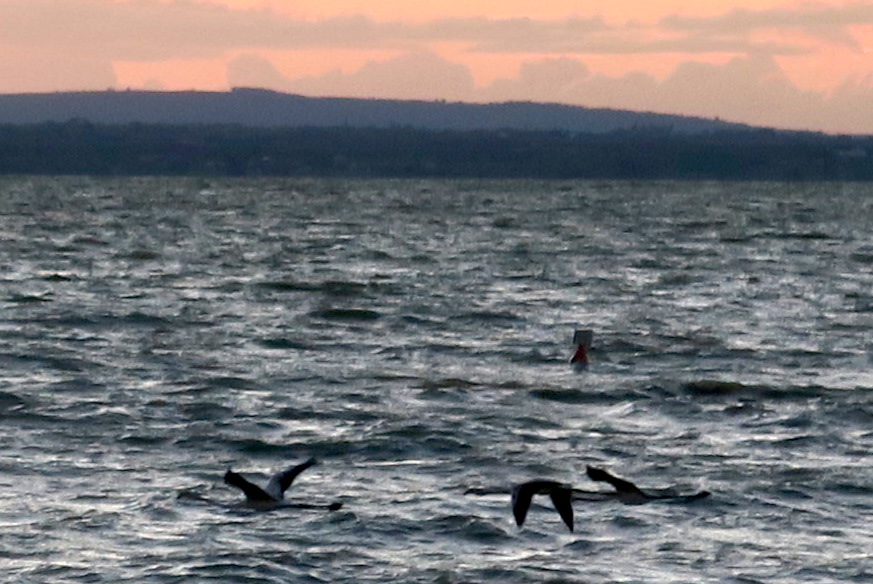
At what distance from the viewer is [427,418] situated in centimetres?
2480

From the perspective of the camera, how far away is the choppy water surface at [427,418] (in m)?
17.4

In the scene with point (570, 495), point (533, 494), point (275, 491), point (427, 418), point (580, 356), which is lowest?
point (580, 356)

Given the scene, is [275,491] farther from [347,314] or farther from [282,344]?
[347,314]

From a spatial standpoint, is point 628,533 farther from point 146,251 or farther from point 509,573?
point 146,251

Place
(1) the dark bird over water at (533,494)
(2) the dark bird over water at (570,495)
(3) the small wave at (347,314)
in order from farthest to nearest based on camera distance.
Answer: (3) the small wave at (347,314) → (2) the dark bird over water at (570,495) → (1) the dark bird over water at (533,494)

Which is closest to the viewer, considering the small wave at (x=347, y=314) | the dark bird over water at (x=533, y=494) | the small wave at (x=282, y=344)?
the dark bird over water at (x=533, y=494)

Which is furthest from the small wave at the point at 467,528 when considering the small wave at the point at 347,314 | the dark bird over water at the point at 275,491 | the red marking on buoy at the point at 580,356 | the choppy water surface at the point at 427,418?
the small wave at the point at 347,314

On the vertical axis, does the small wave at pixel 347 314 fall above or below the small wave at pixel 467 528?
below

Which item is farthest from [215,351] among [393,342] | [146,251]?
[146,251]

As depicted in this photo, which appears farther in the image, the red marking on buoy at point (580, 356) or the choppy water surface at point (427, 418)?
the red marking on buoy at point (580, 356)

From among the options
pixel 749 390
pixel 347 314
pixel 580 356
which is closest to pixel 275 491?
pixel 749 390

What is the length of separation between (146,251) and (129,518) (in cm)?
4839

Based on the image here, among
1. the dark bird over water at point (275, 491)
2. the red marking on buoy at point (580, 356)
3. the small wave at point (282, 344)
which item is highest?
the dark bird over water at point (275, 491)

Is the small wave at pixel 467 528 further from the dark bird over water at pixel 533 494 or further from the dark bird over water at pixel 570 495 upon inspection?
the dark bird over water at pixel 533 494
